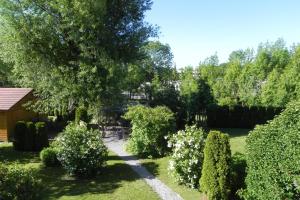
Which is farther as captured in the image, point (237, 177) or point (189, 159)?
point (189, 159)

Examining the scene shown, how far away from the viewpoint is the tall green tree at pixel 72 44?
26.5 meters

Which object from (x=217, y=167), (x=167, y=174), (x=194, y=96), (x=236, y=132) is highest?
(x=194, y=96)

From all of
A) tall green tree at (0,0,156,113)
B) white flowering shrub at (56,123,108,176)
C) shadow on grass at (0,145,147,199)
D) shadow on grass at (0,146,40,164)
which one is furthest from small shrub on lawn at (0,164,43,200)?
tall green tree at (0,0,156,113)

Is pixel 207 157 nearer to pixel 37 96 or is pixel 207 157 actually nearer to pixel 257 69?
pixel 37 96

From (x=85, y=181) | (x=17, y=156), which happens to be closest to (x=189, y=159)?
(x=85, y=181)

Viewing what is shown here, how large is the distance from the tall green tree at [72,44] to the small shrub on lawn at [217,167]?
559 inches

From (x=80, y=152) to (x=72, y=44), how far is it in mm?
13002

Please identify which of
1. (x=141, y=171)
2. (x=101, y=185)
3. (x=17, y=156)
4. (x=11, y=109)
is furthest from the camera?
(x=11, y=109)

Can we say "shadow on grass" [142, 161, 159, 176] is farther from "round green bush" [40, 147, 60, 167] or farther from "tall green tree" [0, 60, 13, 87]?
"tall green tree" [0, 60, 13, 87]

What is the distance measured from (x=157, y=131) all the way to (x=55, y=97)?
9963 mm

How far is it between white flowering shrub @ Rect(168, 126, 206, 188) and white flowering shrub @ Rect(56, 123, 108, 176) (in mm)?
4100

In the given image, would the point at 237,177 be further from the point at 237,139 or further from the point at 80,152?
the point at 237,139

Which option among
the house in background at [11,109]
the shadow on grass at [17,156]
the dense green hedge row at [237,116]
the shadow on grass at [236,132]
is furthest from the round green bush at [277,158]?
the dense green hedge row at [237,116]

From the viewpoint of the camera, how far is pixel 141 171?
63.0ft
